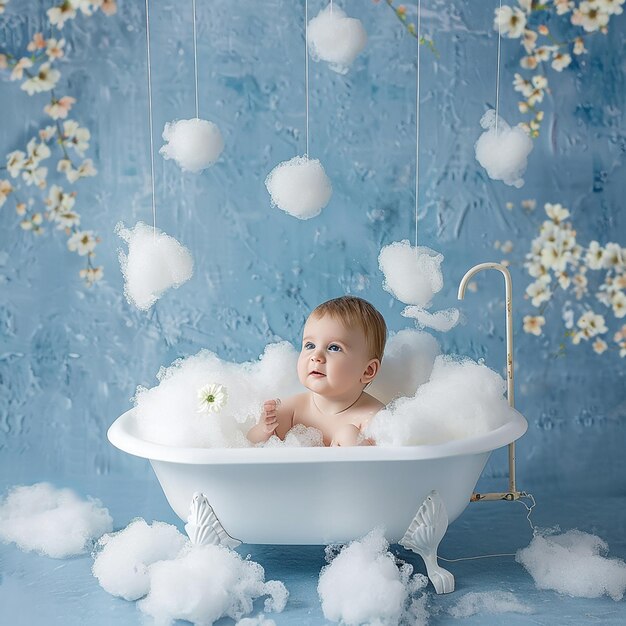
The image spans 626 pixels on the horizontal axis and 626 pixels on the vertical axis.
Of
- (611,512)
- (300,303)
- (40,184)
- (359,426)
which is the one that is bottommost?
(611,512)

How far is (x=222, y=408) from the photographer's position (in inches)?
86.2

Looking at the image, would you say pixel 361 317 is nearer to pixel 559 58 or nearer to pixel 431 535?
pixel 431 535

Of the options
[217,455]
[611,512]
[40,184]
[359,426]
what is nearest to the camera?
[217,455]

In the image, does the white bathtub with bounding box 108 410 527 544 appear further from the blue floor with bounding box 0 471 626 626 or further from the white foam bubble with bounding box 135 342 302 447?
the blue floor with bounding box 0 471 626 626

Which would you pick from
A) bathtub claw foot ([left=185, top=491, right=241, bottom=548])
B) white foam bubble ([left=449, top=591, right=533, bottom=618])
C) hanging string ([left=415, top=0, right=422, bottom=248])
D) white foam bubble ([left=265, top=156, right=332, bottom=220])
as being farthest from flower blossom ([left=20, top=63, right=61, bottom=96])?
white foam bubble ([left=449, top=591, right=533, bottom=618])

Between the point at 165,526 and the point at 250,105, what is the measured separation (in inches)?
50.4

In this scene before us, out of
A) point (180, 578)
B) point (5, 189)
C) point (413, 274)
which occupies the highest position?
point (5, 189)

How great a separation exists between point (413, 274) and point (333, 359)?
313mm

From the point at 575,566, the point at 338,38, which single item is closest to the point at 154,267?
the point at 338,38

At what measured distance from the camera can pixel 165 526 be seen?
2.29 m

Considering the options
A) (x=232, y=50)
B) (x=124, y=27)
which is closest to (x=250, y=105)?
(x=232, y=50)

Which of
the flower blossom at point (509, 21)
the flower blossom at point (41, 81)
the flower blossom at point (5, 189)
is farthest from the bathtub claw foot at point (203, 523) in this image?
the flower blossom at point (509, 21)

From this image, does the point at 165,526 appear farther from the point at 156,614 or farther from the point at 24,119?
the point at 24,119

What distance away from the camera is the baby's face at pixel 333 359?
7.41 feet
